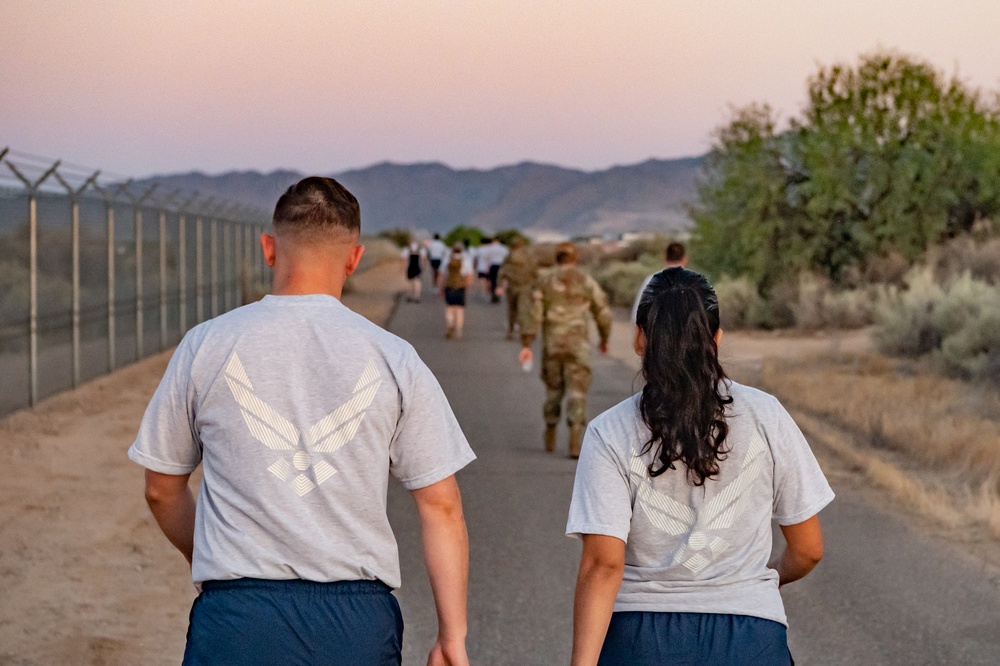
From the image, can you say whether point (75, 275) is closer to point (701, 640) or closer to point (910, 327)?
point (910, 327)

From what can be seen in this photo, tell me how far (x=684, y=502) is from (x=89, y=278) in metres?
15.6

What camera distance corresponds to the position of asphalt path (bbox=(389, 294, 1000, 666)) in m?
6.20

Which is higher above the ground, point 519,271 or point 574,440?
point 519,271

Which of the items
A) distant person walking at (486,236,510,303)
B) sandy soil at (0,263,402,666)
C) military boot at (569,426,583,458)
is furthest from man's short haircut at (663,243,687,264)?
distant person walking at (486,236,510,303)

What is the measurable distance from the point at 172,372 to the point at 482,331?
23.0 meters

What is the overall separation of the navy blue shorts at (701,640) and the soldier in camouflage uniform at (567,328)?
8.15m

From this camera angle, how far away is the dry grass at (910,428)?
32.0ft

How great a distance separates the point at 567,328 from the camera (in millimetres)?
11430

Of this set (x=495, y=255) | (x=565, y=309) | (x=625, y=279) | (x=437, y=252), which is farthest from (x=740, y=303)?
(x=565, y=309)

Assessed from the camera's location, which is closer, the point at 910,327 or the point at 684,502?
the point at 684,502

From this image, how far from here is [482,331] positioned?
26.1 m

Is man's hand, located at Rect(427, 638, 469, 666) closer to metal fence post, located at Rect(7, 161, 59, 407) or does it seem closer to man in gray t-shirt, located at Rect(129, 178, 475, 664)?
man in gray t-shirt, located at Rect(129, 178, 475, 664)

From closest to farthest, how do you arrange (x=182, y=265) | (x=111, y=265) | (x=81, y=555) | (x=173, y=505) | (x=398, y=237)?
(x=173, y=505)
(x=81, y=555)
(x=111, y=265)
(x=182, y=265)
(x=398, y=237)

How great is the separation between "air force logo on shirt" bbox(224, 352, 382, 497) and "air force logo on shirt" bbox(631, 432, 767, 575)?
672 mm
